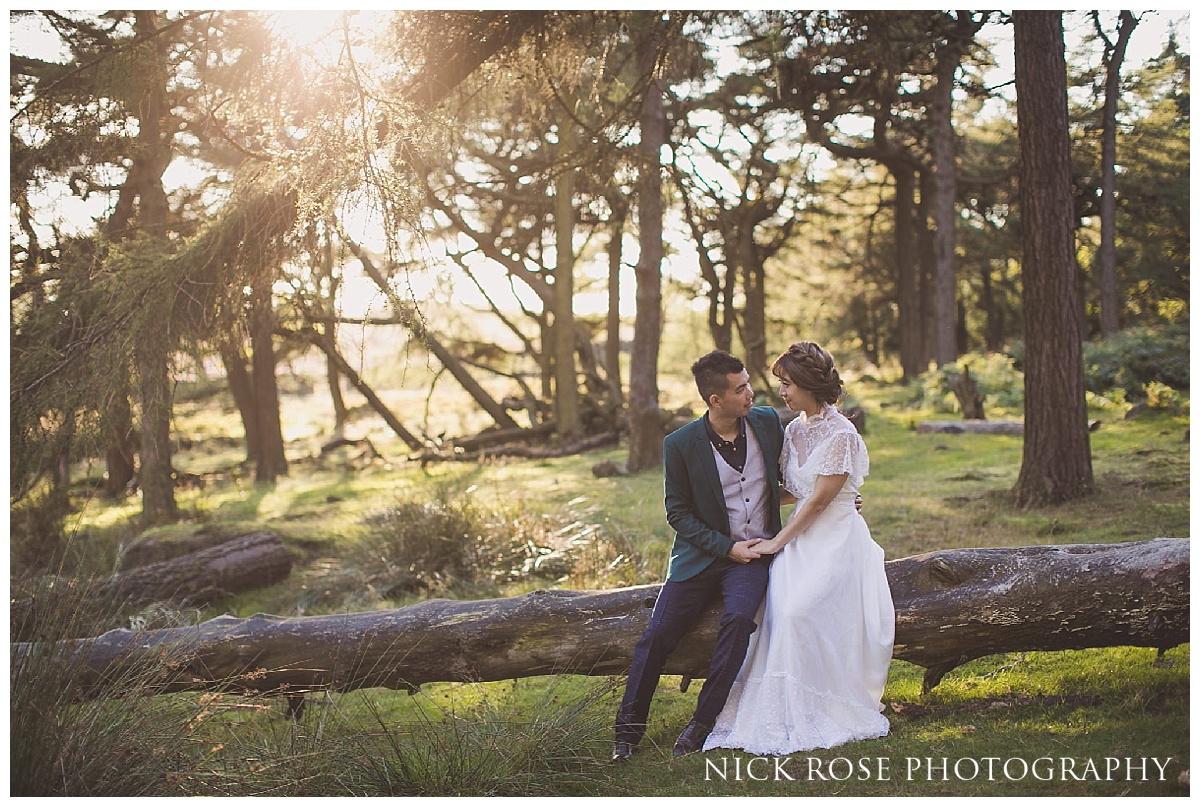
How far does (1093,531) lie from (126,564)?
8.65m

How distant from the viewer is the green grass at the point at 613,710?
4051mm

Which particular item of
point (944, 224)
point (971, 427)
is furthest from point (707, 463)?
point (944, 224)

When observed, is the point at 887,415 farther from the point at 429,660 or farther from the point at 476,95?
the point at 429,660

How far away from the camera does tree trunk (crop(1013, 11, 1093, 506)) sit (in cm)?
852

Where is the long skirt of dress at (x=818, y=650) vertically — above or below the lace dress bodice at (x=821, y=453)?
below

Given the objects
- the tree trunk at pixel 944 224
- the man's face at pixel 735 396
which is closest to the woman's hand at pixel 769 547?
the man's face at pixel 735 396

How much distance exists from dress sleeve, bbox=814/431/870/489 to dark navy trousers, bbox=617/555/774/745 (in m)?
0.54

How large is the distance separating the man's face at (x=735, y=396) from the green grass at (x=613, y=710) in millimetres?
1477

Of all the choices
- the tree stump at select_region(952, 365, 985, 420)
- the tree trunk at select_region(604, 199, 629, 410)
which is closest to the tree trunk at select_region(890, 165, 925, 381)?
the tree trunk at select_region(604, 199, 629, 410)

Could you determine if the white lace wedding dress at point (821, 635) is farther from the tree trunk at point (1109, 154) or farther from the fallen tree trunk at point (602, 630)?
the tree trunk at point (1109, 154)

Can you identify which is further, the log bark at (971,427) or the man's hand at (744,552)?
the log bark at (971,427)

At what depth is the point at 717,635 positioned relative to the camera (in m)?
4.81

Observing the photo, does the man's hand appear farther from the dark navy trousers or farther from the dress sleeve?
the dress sleeve

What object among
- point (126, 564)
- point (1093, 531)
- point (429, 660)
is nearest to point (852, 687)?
point (429, 660)
